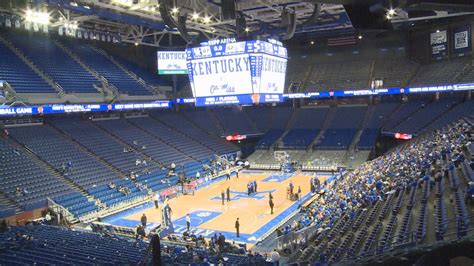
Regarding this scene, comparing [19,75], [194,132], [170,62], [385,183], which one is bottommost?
[385,183]

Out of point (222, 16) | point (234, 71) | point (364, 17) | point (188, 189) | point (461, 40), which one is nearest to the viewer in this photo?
point (364, 17)

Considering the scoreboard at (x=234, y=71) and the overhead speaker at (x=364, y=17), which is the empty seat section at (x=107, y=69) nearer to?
the scoreboard at (x=234, y=71)

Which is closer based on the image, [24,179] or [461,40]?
[24,179]

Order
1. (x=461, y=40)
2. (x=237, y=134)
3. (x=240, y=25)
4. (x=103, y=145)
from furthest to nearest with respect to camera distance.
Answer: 1. (x=237, y=134)
2. (x=461, y=40)
3. (x=103, y=145)
4. (x=240, y=25)

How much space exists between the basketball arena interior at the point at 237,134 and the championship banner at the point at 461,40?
13 cm

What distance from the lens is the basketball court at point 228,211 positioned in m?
20.7

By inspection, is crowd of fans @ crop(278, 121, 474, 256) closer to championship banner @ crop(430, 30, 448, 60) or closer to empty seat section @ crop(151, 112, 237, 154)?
championship banner @ crop(430, 30, 448, 60)

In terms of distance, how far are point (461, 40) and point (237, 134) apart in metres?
23.6

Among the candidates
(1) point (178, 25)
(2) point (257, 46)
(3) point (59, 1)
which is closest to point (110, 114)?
(3) point (59, 1)

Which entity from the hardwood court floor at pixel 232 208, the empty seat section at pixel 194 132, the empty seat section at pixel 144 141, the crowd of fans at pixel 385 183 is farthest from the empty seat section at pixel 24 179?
the empty seat section at pixel 194 132

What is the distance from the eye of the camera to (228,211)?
952 inches

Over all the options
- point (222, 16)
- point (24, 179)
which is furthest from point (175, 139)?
point (222, 16)

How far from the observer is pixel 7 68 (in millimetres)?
29812

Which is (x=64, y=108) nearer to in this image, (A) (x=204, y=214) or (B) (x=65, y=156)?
(B) (x=65, y=156)
